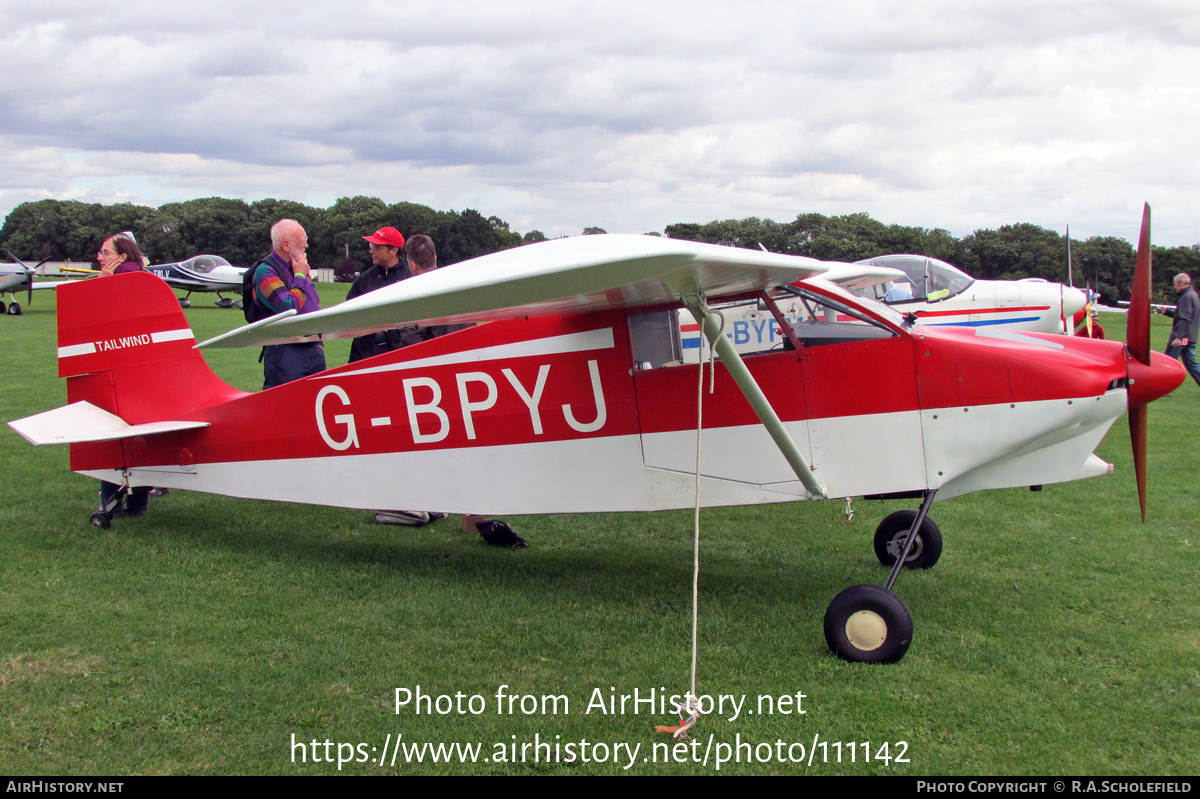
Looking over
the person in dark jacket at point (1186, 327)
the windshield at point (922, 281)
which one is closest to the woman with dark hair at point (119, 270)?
the windshield at point (922, 281)

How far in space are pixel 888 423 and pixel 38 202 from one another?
306 ft

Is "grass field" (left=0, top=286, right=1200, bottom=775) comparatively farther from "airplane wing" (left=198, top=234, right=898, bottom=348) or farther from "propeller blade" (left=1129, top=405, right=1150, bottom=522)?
"airplane wing" (left=198, top=234, right=898, bottom=348)

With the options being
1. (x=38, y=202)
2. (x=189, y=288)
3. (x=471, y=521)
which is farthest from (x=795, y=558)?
(x=38, y=202)

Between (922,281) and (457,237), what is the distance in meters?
28.4

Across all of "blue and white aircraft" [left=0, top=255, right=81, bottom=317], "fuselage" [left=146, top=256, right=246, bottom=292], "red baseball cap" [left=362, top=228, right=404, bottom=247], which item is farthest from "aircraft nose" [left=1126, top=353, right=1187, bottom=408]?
"fuselage" [left=146, top=256, right=246, bottom=292]

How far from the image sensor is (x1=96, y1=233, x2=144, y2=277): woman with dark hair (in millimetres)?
6885

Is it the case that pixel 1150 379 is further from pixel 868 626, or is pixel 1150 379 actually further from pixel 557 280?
pixel 557 280

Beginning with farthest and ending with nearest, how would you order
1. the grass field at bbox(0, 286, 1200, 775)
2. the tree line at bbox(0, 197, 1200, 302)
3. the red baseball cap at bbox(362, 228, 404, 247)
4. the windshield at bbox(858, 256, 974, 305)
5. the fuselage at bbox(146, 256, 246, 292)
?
the tree line at bbox(0, 197, 1200, 302) < the fuselage at bbox(146, 256, 246, 292) < the windshield at bbox(858, 256, 974, 305) < the red baseball cap at bbox(362, 228, 404, 247) < the grass field at bbox(0, 286, 1200, 775)

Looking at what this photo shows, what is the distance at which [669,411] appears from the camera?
460 cm

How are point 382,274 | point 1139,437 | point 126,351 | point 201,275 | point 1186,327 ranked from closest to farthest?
point 1139,437 → point 126,351 → point 382,274 → point 1186,327 → point 201,275

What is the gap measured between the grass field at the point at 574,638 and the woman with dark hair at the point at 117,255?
78.6 inches

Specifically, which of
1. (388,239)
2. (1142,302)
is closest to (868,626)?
(1142,302)

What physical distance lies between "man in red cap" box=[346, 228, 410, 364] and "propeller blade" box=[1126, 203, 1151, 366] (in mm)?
5055

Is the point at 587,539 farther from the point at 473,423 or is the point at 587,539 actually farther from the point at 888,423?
the point at 888,423
